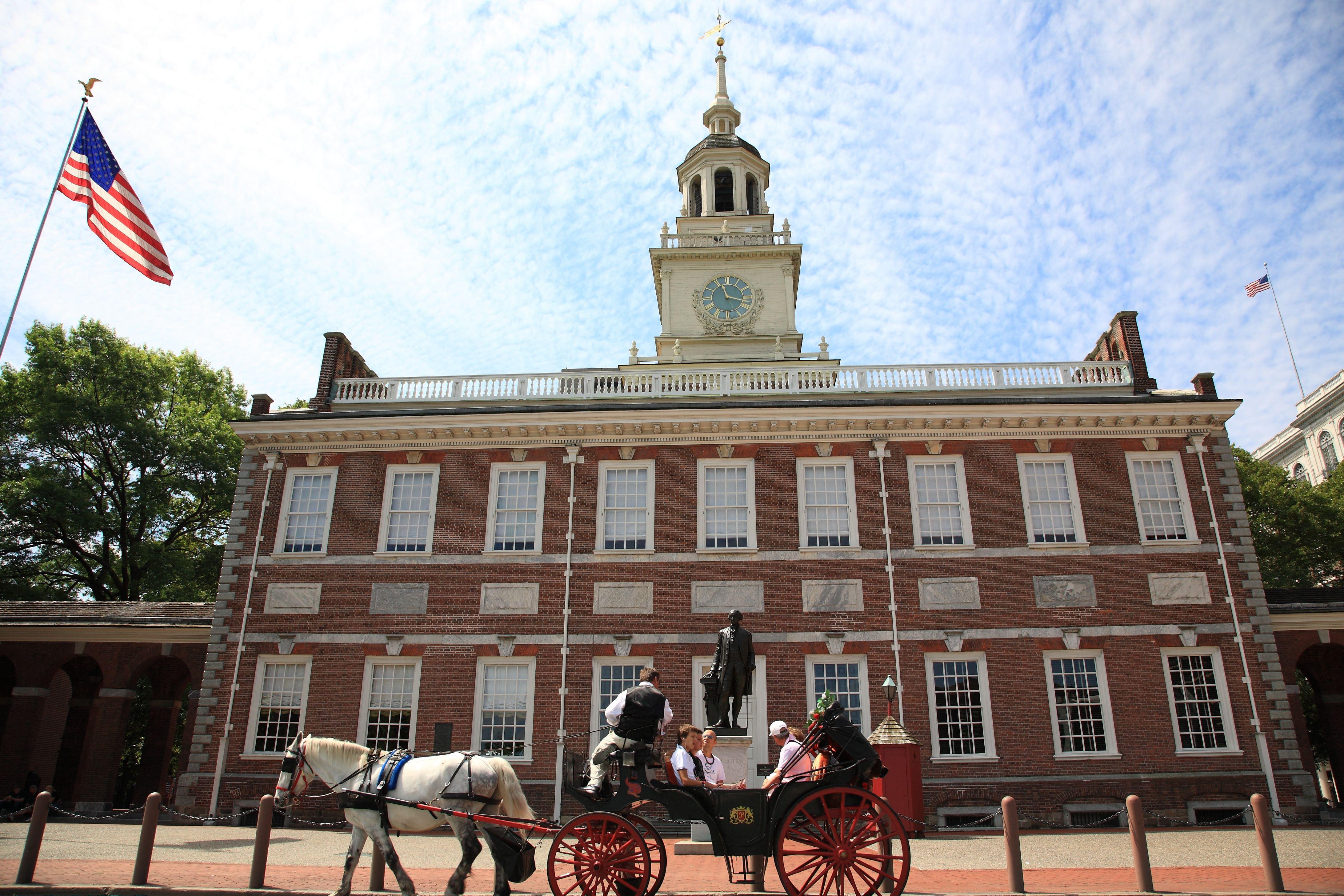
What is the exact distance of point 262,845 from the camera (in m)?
10.5

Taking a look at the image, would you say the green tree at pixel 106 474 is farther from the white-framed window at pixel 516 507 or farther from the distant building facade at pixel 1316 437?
the distant building facade at pixel 1316 437

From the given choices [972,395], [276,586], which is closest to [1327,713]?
[972,395]

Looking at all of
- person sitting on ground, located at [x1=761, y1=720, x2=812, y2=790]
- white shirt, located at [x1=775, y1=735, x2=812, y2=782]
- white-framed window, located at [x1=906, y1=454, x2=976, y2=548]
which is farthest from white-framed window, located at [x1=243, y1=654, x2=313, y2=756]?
white-framed window, located at [x1=906, y1=454, x2=976, y2=548]

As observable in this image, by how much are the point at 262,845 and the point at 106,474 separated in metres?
27.7

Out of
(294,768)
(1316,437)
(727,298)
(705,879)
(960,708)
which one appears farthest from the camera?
(1316,437)

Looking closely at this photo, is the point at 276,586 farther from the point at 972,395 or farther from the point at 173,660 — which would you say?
the point at 972,395

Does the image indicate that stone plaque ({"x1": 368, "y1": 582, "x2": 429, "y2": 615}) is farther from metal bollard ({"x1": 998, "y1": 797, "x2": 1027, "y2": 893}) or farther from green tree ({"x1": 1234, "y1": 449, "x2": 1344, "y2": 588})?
green tree ({"x1": 1234, "y1": 449, "x2": 1344, "y2": 588})

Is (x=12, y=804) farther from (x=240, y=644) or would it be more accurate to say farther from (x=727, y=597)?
(x=727, y=597)

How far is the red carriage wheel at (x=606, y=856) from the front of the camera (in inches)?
333

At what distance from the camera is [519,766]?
18.5 meters

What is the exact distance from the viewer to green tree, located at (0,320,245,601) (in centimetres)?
3014

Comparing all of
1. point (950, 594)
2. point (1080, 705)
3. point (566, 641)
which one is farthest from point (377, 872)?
point (1080, 705)

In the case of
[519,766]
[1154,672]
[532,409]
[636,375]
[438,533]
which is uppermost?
[636,375]

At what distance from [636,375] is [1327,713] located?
19.4m
